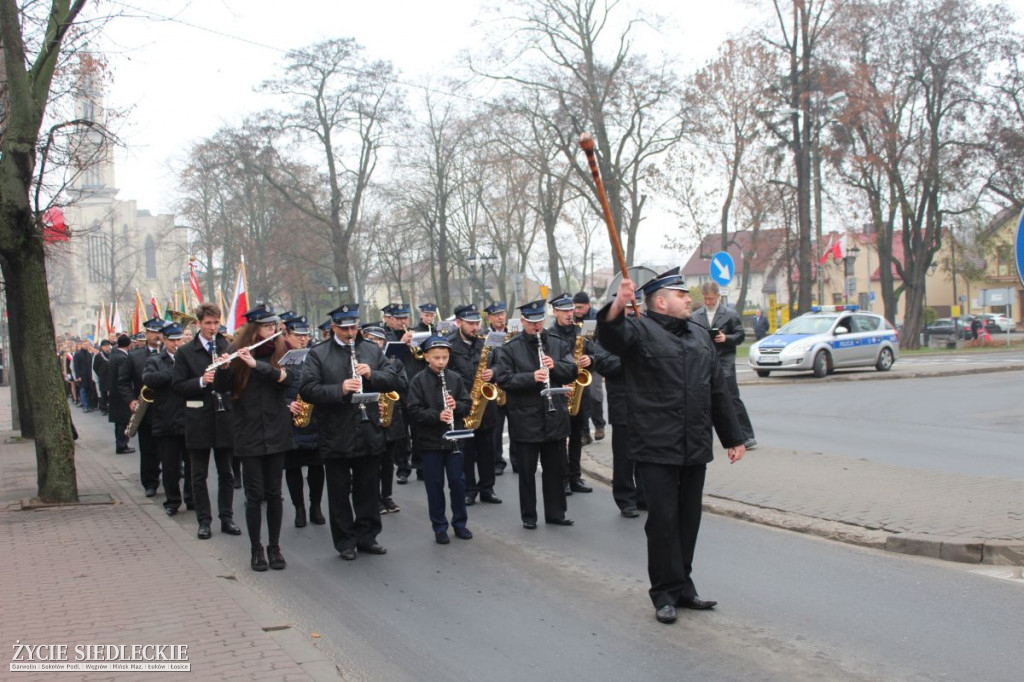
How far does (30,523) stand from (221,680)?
19.0 feet

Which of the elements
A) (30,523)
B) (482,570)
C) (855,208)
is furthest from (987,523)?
(855,208)

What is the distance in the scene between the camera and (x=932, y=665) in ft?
16.3

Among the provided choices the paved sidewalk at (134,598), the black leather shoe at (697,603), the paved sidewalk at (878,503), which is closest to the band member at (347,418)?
the paved sidewalk at (134,598)

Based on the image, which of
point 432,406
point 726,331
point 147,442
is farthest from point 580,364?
point 147,442

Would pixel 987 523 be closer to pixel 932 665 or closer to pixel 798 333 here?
pixel 932 665

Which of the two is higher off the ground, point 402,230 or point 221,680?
point 402,230

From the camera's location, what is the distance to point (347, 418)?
7828mm

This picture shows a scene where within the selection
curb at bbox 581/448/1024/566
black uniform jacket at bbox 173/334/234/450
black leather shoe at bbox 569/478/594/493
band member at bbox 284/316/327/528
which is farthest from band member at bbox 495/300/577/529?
black uniform jacket at bbox 173/334/234/450

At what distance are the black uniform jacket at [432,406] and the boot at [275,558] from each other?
1478 mm

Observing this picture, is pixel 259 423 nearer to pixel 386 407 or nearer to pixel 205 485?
pixel 386 407

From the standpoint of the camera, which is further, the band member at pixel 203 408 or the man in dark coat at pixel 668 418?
the band member at pixel 203 408

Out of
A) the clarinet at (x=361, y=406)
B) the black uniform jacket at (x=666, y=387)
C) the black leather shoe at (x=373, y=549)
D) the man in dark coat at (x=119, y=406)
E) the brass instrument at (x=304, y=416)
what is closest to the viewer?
the black uniform jacket at (x=666, y=387)

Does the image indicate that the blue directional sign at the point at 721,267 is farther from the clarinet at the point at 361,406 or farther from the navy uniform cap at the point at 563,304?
the clarinet at the point at 361,406

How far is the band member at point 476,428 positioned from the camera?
10.2 metres
